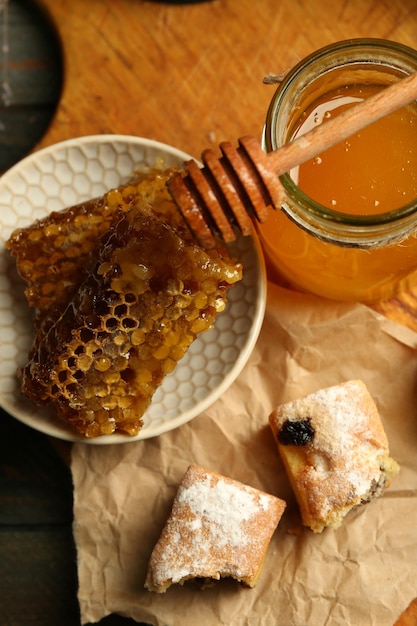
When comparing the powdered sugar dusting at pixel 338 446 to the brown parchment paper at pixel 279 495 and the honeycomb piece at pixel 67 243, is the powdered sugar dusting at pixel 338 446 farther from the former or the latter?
the honeycomb piece at pixel 67 243

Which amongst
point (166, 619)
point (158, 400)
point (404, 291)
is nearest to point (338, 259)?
point (404, 291)

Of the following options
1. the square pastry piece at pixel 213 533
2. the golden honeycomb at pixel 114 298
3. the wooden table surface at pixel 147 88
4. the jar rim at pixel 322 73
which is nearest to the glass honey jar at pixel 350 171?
the jar rim at pixel 322 73

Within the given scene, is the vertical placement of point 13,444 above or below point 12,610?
above

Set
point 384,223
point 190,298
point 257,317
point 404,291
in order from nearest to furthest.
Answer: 1. point 384,223
2. point 190,298
3. point 257,317
4. point 404,291

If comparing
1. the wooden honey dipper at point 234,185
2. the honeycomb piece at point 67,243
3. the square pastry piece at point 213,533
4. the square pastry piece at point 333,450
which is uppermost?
the wooden honey dipper at point 234,185

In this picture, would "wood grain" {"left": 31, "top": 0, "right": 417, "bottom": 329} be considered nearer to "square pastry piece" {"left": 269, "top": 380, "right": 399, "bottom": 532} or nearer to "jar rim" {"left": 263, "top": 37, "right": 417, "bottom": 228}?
"jar rim" {"left": 263, "top": 37, "right": 417, "bottom": 228}

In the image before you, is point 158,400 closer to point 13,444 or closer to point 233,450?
point 233,450
